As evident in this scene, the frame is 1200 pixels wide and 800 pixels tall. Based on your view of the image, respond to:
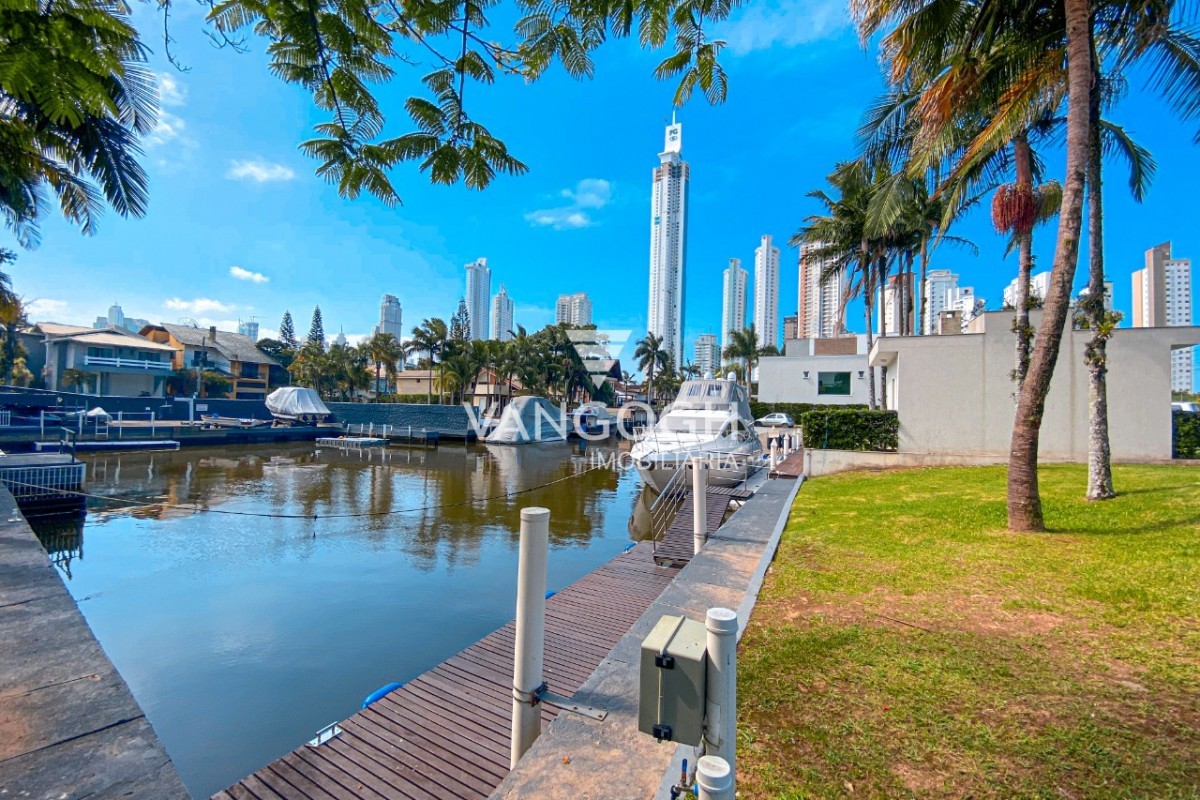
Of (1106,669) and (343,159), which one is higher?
(343,159)

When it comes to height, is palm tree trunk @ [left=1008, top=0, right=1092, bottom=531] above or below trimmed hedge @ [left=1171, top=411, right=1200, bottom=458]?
above

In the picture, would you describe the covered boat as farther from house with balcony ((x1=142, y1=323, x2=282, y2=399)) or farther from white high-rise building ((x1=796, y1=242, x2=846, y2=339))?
white high-rise building ((x1=796, y1=242, x2=846, y2=339))

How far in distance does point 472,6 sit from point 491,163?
797mm

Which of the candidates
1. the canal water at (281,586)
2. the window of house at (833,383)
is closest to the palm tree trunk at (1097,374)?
the canal water at (281,586)

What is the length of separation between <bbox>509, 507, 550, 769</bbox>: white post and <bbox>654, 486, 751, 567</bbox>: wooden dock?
5.11 meters

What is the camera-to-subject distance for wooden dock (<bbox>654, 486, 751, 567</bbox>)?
825cm

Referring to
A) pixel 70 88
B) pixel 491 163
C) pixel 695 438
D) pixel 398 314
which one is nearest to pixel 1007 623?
pixel 491 163

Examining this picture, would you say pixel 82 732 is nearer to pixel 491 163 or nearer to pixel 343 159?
pixel 343 159

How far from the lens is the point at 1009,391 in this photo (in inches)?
525

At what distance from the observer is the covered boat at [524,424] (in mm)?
35031

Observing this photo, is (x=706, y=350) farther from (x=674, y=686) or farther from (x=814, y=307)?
(x=674, y=686)

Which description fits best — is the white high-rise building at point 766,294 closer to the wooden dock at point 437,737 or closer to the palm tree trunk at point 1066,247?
the palm tree trunk at point 1066,247

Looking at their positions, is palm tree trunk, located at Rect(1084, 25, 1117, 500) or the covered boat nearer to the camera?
palm tree trunk, located at Rect(1084, 25, 1117, 500)

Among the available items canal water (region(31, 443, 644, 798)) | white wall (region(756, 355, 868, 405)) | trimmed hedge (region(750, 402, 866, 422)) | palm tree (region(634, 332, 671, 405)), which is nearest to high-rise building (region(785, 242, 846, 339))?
palm tree (region(634, 332, 671, 405))
